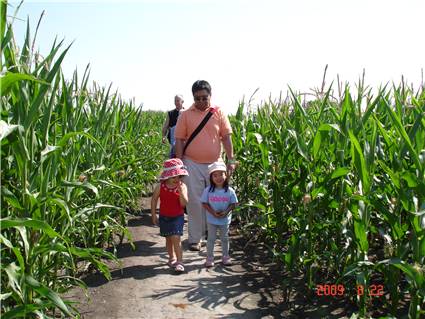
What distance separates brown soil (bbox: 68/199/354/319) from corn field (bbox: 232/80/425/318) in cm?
21

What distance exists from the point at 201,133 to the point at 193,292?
67.2 inches

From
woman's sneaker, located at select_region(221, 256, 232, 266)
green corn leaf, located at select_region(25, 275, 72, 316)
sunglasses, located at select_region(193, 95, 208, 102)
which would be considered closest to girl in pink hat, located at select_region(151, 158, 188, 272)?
woman's sneaker, located at select_region(221, 256, 232, 266)

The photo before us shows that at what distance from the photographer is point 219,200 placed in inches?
177

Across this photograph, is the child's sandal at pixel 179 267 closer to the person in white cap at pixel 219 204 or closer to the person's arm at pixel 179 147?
the person in white cap at pixel 219 204

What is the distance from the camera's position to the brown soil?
11.1ft

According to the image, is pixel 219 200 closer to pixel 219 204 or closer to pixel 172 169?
pixel 219 204

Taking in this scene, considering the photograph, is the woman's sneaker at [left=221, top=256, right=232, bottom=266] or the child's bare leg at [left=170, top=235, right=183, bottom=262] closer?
the child's bare leg at [left=170, top=235, right=183, bottom=262]

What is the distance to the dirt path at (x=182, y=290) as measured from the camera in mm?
3379

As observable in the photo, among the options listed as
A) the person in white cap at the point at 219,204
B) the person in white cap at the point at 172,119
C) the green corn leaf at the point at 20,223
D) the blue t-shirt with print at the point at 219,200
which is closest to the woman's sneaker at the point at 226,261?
the person in white cap at the point at 219,204

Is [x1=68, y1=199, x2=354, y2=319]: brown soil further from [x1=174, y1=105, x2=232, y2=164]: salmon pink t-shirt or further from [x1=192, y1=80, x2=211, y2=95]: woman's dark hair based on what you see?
[x1=192, y1=80, x2=211, y2=95]: woman's dark hair

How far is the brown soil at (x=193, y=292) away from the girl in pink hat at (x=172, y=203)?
0.86 ft

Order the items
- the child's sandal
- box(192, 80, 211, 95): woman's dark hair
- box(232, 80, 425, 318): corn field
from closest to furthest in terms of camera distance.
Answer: box(232, 80, 425, 318): corn field → the child's sandal → box(192, 80, 211, 95): woman's dark hair

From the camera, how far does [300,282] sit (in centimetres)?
391

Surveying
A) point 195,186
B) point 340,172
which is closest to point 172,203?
point 195,186
